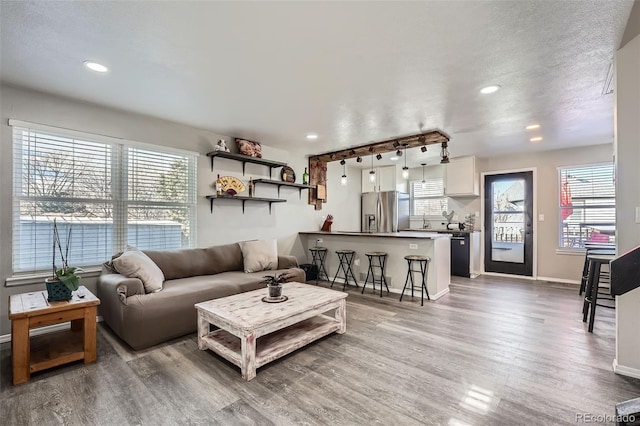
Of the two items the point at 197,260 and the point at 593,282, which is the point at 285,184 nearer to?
the point at 197,260

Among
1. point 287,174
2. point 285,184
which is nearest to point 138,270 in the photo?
point 285,184

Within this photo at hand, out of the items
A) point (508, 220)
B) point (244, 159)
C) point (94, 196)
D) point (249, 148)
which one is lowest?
point (508, 220)

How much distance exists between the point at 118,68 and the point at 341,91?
2005mm

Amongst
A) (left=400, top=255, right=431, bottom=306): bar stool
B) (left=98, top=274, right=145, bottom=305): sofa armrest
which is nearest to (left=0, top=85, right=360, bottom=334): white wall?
(left=98, top=274, right=145, bottom=305): sofa armrest

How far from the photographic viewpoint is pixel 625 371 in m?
2.17

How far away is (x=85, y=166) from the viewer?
3.26 meters

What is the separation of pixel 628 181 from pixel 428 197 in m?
4.88

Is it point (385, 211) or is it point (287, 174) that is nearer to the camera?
point (287, 174)

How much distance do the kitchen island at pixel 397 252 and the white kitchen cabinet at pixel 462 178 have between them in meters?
1.82

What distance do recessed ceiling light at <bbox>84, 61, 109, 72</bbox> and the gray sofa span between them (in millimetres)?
1908

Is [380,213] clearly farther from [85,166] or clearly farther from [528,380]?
[85,166]

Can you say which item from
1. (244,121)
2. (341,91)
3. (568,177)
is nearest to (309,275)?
(244,121)

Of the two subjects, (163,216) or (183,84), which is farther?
(163,216)

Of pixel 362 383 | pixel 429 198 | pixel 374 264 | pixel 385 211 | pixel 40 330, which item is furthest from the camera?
pixel 429 198
